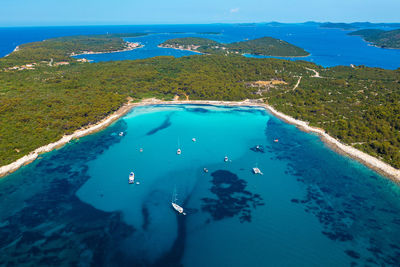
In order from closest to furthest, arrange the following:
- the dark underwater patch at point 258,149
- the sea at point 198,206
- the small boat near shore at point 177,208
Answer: the sea at point 198,206 < the small boat near shore at point 177,208 < the dark underwater patch at point 258,149

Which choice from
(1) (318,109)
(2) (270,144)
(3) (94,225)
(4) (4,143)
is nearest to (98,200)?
(3) (94,225)

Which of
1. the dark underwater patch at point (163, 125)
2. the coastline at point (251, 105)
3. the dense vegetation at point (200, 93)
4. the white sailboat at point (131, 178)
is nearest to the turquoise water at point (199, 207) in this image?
the white sailboat at point (131, 178)

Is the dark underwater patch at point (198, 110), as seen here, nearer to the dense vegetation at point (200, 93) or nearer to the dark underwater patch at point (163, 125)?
the dark underwater patch at point (163, 125)

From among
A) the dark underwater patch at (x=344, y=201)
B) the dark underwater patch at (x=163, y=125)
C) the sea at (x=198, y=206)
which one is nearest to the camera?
the sea at (x=198, y=206)

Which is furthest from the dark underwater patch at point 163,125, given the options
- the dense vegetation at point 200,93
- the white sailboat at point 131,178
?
the white sailboat at point 131,178

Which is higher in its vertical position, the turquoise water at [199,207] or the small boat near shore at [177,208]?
the small boat near shore at [177,208]

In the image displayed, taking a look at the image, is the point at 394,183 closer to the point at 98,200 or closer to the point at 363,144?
the point at 363,144

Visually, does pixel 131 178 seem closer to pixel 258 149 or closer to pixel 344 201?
pixel 258 149

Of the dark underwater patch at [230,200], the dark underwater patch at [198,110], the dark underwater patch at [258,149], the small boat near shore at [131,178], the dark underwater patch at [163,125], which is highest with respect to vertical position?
the small boat near shore at [131,178]

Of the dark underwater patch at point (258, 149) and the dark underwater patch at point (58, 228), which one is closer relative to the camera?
the dark underwater patch at point (58, 228)
